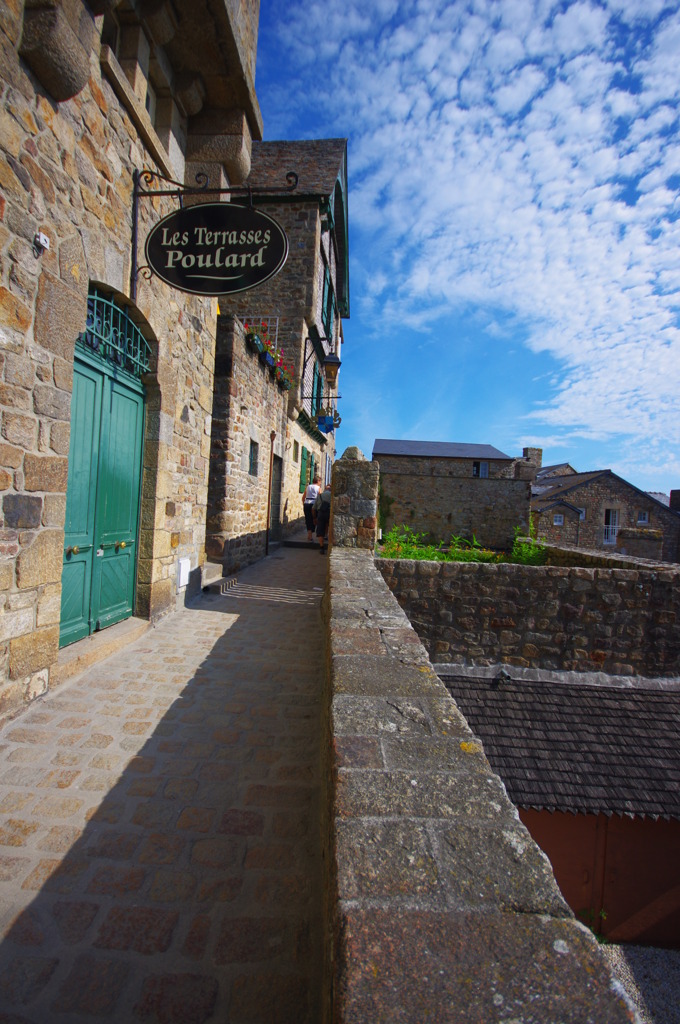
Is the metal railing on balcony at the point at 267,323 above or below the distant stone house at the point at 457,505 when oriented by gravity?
above

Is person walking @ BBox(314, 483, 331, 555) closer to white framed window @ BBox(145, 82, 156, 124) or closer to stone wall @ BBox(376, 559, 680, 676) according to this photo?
stone wall @ BBox(376, 559, 680, 676)

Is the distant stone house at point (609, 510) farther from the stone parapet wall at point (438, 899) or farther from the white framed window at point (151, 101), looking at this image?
the stone parapet wall at point (438, 899)

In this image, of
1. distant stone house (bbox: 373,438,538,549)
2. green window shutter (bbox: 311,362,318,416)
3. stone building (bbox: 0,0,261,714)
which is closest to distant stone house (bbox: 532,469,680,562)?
distant stone house (bbox: 373,438,538,549)

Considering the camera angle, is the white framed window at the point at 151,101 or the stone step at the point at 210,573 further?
the stone step at the point at 210,573

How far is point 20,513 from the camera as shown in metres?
2.67

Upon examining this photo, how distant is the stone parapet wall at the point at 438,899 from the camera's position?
2.52ft

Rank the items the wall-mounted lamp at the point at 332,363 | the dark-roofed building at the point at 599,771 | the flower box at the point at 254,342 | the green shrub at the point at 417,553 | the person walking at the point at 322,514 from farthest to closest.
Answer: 1. the wall-mounted lamp at the point at 332,363
2. the person walking at the point at 322,514
3. the green shrub at the point at 417,553
4. the flower box at the point at 254,342
5. the dark-roofed building at the point at 599,771

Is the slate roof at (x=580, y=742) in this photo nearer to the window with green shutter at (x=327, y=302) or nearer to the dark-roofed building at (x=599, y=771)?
the dark-roofed building at (x=599, y=771)

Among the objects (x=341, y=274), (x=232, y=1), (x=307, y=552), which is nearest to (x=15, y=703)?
(x=232, y=1)

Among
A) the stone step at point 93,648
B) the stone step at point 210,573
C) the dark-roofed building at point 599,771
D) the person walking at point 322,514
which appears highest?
the person walking at point 322,514

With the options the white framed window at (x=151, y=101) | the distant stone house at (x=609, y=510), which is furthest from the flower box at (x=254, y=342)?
the distant stone house at (x=609, y=510)

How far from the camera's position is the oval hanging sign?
356 centimetres

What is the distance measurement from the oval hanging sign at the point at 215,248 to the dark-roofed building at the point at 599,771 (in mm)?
4882

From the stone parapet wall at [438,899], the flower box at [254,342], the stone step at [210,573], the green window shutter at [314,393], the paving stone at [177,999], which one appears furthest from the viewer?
the green window shutter at [314,393]
